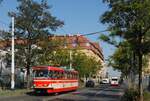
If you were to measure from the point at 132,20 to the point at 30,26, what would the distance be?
1298 inches

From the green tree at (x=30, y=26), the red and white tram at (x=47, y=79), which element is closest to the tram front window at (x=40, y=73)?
the red and white tram at (x=47, y=79)

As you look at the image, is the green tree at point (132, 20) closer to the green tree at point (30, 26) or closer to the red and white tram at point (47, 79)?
the red and white tram at point (47, 79)

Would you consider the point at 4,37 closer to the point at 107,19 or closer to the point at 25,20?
the point at 25,20

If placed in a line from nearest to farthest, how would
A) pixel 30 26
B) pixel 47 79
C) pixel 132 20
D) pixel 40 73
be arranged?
pixel 132 20 < pixel 47 79 < pixel 40 73 < pixel 30 26

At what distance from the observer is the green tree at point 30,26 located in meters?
56.6

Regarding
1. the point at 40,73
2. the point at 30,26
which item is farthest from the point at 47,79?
the point at 30,26

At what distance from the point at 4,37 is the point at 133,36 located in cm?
3261

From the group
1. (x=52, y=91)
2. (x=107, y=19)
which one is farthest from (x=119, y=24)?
(x=52, y=91)

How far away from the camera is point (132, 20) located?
81.1ft

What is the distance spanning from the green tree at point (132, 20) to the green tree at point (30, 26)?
31.1 m

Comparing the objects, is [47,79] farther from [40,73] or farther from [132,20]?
[132,20]

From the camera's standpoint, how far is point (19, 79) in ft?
237

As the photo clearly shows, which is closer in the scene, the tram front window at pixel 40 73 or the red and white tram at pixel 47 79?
the red and white tram at pixel 47 79

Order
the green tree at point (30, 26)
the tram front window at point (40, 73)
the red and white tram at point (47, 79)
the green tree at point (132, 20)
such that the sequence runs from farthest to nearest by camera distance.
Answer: the green tree at point (30, 26) < the tram front window at point (40, 73) < the red and white tram at point (47, 79) < the green tree at point (132, 20)
